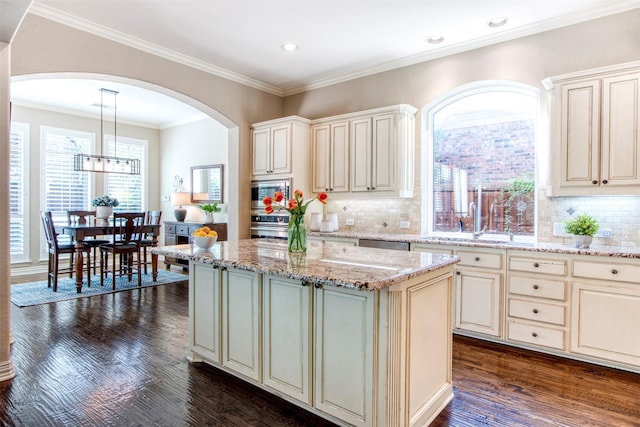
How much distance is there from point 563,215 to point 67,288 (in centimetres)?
631

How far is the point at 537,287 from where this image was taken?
307 cm

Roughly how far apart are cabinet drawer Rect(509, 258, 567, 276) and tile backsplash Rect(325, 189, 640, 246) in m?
0.59

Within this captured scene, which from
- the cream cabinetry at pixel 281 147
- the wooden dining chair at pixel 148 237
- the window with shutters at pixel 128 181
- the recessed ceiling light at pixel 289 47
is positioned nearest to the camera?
the recessed ceiling light at pixel 289 47

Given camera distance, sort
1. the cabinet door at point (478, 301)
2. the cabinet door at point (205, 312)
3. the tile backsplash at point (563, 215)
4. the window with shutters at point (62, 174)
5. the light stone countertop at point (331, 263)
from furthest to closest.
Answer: the window with shutters at point (62, 174)
the cabinet door at point (478, 301)
the tile backsplash at point (563, 215)
the cabinet door at point (205, 312)
the light stone countertop at point (331, 263)

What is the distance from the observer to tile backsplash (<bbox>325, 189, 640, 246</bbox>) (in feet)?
10.4

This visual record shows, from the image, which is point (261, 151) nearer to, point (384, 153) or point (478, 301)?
point (384, 153)

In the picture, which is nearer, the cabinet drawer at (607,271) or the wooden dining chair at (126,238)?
the cabinet drawer at (607,271)

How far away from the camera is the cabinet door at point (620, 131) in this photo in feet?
9.52

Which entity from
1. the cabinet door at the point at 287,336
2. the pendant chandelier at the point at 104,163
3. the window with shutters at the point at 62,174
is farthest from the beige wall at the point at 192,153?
the cabinet door at the point at 287,336

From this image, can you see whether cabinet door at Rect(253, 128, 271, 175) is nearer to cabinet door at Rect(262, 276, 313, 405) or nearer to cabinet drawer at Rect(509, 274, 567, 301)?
cabinet door at Rect(262, 276, 313, 405)

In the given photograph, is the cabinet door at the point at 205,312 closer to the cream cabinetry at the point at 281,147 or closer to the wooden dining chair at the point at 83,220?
the cream cabinetry at the point at 281,147

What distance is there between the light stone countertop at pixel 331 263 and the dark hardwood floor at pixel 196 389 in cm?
87

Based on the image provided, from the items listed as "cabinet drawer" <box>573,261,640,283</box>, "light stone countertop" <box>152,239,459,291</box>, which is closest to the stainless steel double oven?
"light stone countertop" <box>152,239,459,291</box>

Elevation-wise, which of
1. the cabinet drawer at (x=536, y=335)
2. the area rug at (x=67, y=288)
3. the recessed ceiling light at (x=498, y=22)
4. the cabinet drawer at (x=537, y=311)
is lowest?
the area rug at (x=67, y=288)
